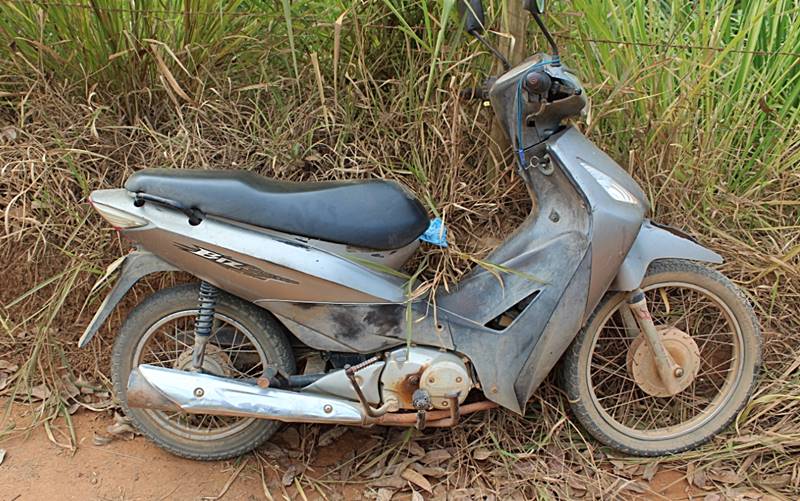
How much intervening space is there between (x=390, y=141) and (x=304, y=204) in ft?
2.08

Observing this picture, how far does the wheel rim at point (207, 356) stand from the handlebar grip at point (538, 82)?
1.16 m

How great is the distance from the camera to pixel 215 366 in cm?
228

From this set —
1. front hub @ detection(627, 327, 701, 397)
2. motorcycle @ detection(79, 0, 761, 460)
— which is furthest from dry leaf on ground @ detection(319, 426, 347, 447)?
front hub @ detection(627, 327, 701, 397)

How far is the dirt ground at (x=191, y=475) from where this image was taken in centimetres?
229

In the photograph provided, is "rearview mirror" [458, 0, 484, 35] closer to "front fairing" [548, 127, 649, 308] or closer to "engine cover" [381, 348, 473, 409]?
"front fairing" [548, 127, 649, 308]

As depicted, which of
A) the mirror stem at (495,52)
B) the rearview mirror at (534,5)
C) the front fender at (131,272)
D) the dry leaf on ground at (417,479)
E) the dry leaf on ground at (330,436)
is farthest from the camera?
the dry leaf on ground at (330,436)

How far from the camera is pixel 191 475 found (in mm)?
2342

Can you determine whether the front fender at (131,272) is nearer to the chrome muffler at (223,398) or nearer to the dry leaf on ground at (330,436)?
the chrome muffler at (223,398)

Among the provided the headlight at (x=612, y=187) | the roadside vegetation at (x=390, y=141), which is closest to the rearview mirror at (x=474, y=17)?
the roadside vegetation at (x=390, y=141)

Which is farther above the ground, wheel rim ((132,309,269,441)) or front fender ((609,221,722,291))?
front fender ((609,221,722,291))

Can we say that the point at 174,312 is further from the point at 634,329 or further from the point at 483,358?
the point at 634,329

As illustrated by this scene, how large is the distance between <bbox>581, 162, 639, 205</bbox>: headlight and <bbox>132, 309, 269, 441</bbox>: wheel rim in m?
1.18

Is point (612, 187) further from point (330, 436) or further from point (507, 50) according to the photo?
point (330, 436)

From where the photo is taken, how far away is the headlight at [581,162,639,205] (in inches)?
84.4
